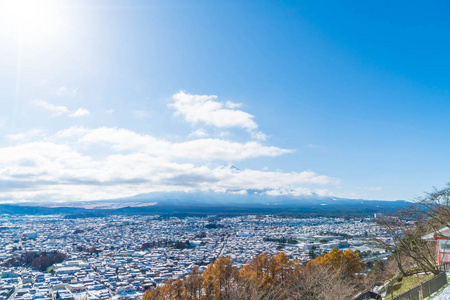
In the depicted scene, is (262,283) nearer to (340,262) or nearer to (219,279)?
(219,279)

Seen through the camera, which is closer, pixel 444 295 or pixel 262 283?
pixel 444 295

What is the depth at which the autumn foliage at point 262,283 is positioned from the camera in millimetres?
13410

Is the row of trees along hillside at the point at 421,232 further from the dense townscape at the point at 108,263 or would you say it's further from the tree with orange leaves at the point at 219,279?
the tree with orange leaves at the point at 219,279

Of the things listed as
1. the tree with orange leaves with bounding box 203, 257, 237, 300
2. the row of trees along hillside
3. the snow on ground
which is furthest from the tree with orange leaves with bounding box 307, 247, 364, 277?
the snow on ground

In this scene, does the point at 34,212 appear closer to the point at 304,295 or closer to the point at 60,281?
the point at 60,281

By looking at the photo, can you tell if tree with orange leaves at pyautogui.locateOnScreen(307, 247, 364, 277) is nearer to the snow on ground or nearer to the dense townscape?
the dense townscape

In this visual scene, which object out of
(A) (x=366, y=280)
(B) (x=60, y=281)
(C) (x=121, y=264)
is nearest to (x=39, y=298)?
(B) (x=60, y=281)

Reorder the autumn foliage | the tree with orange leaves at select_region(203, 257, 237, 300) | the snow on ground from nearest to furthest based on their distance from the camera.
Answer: the snow on ground < the autumn foliage < the tree with orange leaves at select_region(203, 257, 237, 300)

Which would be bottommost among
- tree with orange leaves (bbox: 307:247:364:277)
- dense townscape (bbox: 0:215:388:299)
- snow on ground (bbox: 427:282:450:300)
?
dense townscape (bbox: 0:215:388:299)

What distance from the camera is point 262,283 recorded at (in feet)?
50.6

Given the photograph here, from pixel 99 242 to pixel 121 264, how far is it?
22692mm

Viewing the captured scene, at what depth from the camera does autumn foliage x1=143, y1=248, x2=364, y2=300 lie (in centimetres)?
1341

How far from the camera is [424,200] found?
10.9 m

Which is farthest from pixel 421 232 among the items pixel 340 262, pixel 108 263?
pixel 108 263
